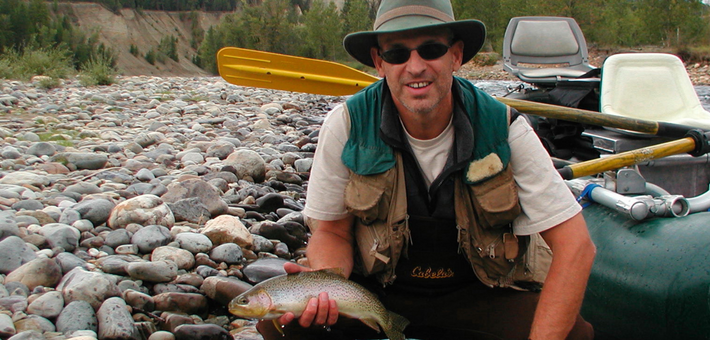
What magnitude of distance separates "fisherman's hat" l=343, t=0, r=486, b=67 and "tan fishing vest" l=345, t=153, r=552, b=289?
536 mm

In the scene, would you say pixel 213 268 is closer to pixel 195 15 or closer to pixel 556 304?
pixel 556 304

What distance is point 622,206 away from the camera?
9.34 ft

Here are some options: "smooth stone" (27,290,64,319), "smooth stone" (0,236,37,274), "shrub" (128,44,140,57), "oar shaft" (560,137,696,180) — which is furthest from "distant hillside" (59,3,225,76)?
"oar shaft" (560,137,696,180)

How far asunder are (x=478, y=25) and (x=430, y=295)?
3.98 ft

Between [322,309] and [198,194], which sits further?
[198,194]

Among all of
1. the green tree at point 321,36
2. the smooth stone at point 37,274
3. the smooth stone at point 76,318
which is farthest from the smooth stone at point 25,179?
the green tree at point 321,36

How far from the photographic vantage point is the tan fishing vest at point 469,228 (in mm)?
2316

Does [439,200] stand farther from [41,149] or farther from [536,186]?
[41,149]

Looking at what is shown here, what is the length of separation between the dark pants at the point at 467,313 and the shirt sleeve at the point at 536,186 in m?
0.42

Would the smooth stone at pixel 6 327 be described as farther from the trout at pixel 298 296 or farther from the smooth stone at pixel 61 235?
the trout at pixel 298 296

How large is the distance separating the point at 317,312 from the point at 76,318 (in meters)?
1.21

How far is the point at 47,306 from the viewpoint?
262 centimetres

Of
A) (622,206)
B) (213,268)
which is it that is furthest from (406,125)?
(213,268)

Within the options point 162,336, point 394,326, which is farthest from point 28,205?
point 394,326
